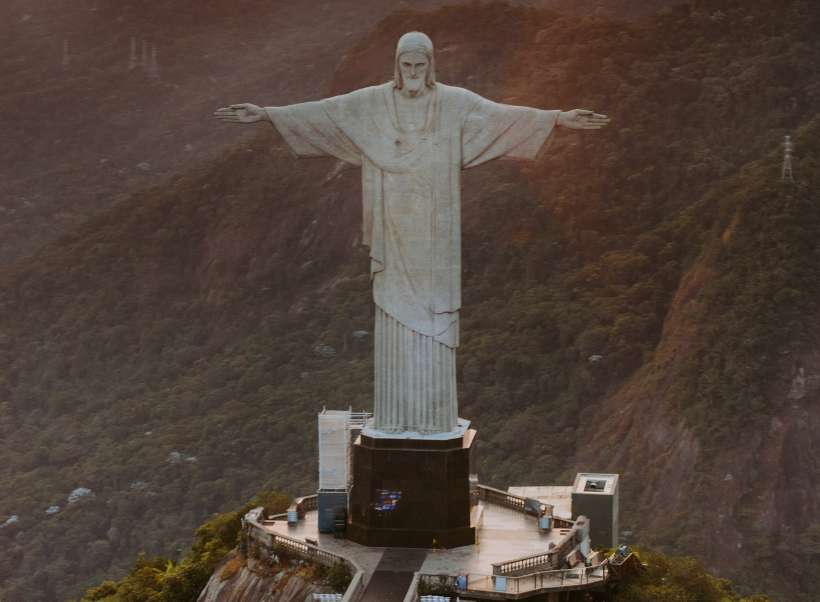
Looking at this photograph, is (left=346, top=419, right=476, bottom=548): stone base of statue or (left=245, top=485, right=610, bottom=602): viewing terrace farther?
(left=346, top=419, right=476, bottom=548): stone base of statue

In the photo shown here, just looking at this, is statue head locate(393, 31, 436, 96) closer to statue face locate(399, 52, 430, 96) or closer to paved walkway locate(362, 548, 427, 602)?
statue face locate(399, 52, 430, 96)

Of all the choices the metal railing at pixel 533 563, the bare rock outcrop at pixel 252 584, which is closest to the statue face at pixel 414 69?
the metal railing at pixel 533 563

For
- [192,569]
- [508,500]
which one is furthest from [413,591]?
[192,569]

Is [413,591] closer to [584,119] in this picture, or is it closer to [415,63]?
[584,119]

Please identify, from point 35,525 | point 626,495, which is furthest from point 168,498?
point 626,495

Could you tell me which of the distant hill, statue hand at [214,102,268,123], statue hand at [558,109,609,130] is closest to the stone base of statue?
statue hand at [558,109,609,130]

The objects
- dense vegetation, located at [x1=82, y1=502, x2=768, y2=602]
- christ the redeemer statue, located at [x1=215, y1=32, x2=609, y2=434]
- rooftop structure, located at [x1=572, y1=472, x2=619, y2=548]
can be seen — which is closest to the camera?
dense vegetation, located at [x1=82, y1=502, x2=768, y2=602]
